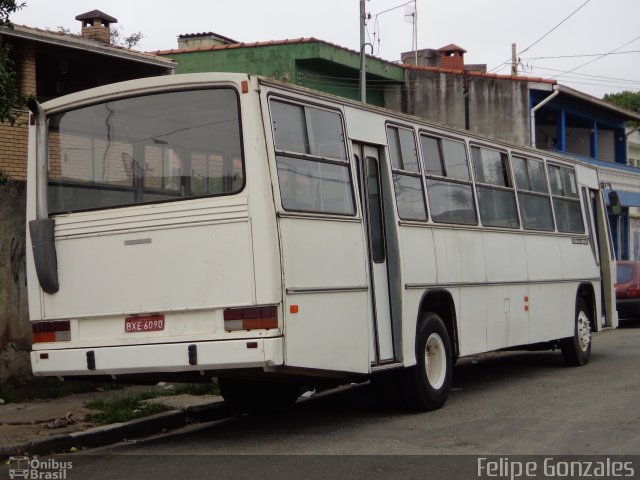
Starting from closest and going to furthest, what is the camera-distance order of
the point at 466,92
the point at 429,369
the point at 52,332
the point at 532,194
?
1. the point at 52,332
2. the point at 429,369
3. the point at 532,194
4. the point at 466,92

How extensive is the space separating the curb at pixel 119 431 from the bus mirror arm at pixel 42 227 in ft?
4.42

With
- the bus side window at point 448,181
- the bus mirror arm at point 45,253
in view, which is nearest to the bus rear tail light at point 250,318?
the bus mirror arm at point 45,253

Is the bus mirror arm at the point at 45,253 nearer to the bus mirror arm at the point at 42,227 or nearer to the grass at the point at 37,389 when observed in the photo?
the bus mirror arm at the point at 42,227

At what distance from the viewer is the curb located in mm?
8594

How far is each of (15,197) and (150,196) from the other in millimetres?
3735

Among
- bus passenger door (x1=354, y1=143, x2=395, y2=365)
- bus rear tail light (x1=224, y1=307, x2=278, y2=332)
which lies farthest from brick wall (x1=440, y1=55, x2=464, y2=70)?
bus rear tail light (x1=224, y1=307, x2=278, y2=332)

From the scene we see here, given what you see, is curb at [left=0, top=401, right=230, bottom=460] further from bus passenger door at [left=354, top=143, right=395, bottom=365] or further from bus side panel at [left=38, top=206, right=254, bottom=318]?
bus passenger door at [left=354, top=143, right=395, bottom=365]

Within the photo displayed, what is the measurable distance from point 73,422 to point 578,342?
7.82 m

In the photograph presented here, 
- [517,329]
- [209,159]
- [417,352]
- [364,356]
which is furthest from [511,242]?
[209,159]

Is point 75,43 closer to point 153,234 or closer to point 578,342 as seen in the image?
point 578,342

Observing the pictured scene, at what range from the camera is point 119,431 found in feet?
31.2

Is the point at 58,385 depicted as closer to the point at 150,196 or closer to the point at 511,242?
the point at 150,196

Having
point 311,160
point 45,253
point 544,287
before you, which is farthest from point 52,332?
point 544,287

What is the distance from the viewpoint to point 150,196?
8.60 m
